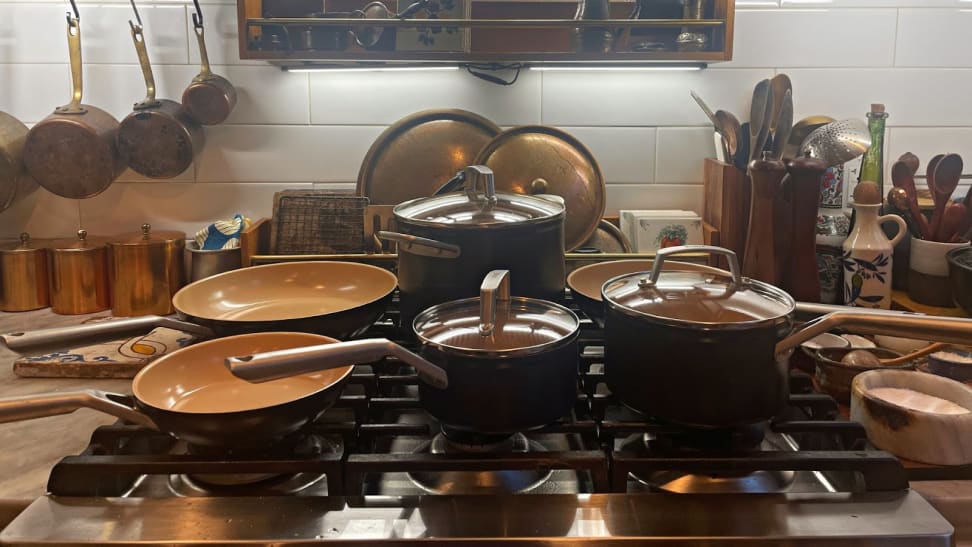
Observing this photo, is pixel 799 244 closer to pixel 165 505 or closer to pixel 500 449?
pixel 500 449

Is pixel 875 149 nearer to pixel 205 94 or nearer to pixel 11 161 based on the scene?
pixel 205 94

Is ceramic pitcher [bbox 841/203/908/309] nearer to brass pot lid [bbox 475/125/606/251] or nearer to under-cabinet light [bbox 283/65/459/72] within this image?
brass pot lid [bbox 475/125/606/251]

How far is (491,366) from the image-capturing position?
0.73m

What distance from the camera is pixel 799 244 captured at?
1.20 metres

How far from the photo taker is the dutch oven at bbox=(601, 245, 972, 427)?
0.74m

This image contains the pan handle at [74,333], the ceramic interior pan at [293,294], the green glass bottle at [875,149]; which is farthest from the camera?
the green glass bottle at [875,149]

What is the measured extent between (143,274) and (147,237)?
0.07m

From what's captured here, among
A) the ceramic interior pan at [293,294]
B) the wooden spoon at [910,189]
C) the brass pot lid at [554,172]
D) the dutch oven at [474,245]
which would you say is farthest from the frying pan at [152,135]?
the wooden spoon at [910,189]

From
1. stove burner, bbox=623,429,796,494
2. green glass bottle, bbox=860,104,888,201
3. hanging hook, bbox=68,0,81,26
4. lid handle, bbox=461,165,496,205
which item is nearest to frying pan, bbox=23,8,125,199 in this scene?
hanging hook, bbox=68,0,81,26

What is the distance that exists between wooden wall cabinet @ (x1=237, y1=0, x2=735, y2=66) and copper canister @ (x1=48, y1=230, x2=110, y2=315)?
0.47m

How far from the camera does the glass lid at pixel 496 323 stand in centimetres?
78

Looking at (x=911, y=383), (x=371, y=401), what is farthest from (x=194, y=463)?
(x=911, y=383)

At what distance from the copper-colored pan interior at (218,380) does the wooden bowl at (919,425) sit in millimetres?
568

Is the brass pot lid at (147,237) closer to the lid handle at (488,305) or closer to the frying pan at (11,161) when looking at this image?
the frying pan at (11,161)
